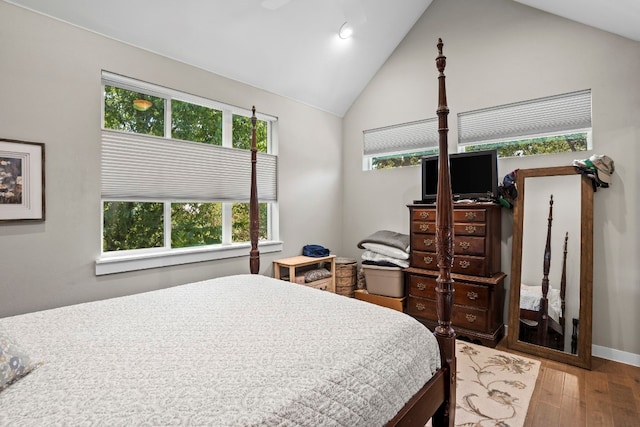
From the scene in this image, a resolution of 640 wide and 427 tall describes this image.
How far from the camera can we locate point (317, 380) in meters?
0.97

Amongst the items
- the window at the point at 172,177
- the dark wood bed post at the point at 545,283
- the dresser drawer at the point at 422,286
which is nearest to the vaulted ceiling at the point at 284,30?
the window at the point at 172,177

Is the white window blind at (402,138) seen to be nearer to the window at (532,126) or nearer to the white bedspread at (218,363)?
the window at (532,126)

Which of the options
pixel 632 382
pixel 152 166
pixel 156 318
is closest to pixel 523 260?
pixel 632 382

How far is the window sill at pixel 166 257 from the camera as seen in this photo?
2.36 m

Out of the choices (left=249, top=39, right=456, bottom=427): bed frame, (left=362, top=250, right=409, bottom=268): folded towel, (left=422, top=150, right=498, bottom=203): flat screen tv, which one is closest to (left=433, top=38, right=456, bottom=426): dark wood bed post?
(left=249, top=39, right=456, bottom=427): bed frame

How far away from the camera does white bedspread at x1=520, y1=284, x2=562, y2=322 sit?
8.90 feet

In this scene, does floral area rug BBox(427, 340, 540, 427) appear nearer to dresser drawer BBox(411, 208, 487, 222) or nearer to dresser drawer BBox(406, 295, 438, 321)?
dresser drawer BBox(406, 295, 438, 321)

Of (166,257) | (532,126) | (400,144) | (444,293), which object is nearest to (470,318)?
(444,293)

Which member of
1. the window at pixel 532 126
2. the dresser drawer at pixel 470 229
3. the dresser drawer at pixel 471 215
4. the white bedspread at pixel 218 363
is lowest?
the white bedspread at pixel 218 363

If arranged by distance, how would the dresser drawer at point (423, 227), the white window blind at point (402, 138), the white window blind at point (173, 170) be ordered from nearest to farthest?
the white window blind at point (173, 170) → the dresser drawer at point (423, 227) → the white window blind at point (402, 138)

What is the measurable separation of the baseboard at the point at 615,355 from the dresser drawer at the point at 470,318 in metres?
0.87

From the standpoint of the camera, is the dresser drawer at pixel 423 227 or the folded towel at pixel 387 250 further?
the folded towel at pixel 387 250

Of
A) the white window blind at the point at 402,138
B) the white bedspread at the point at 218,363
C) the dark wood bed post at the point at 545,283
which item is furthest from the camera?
the white window blind at the point at 402,138

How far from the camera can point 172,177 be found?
2.72 meters
